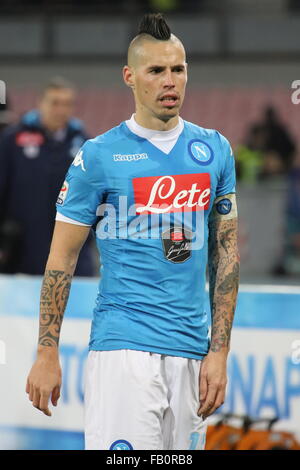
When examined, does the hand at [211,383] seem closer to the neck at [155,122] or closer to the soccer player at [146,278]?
the soccer player at [146,278]

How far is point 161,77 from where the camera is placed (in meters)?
3.59

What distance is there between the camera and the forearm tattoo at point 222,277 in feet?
12.0

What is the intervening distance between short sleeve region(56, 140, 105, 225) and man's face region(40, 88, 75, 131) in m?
3.74

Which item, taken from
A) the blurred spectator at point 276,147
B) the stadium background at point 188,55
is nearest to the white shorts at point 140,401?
the stadium background at point 188,55

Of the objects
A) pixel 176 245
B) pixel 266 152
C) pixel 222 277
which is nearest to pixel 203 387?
pixel 222 277

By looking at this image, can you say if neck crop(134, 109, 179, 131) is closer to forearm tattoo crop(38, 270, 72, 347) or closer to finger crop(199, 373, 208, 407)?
forearm tattoo crop(38, 270, 72, 347)

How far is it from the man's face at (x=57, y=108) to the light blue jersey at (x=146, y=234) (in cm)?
371

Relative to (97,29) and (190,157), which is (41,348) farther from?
(97,29)

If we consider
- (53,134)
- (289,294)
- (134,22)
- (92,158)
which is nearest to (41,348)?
(92,158)

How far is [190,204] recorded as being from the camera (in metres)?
3.62

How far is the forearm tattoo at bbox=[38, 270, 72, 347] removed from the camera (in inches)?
143

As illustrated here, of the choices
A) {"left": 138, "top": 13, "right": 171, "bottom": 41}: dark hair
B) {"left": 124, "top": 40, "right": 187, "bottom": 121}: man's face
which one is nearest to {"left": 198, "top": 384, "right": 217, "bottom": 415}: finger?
{"left": 124, "top": 40, "right": 187, "bottom": 121}: man's face

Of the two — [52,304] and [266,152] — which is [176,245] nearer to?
[52,304]

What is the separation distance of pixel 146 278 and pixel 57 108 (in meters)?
3.98
